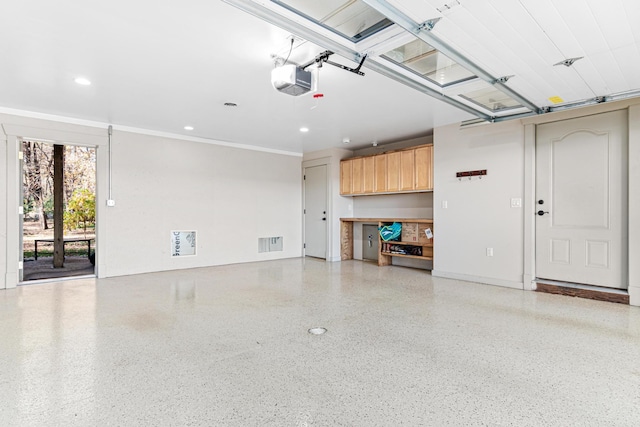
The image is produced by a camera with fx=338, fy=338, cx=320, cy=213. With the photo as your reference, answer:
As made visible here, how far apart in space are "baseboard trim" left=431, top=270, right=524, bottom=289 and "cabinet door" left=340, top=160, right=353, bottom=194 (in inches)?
103

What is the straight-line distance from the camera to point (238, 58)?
312 cm

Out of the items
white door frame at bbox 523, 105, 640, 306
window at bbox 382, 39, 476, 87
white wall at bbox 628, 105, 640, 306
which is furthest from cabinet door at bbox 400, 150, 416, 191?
Answer: white wall at bbox 628, 105, 640, 306

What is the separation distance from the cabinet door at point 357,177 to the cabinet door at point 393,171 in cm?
73

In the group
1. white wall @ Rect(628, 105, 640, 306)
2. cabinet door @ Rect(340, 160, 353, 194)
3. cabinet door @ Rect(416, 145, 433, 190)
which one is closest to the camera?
white wall @ Rect(628, 105, 640, 306)

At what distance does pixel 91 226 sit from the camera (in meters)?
8.92

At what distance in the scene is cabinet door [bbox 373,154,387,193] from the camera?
259 inches

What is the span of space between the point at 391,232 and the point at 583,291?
308cm

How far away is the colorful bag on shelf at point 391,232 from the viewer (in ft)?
21.5

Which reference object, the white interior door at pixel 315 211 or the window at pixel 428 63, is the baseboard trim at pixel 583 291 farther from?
the white interior door at pixel 315 211

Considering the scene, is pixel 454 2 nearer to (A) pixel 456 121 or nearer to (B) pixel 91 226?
(A) pixel 456 121

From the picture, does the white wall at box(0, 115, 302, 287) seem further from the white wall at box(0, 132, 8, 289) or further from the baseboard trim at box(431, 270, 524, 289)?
the baseboard trim at box(431, 270, 524, 289)

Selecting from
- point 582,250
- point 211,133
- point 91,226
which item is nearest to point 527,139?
point 582,250

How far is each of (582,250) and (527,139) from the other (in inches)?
63.6

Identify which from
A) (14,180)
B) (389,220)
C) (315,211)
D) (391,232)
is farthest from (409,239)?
(14,180)
